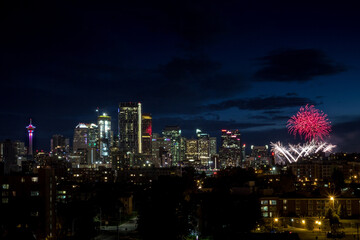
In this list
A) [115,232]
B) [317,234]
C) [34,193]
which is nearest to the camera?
[317,234]

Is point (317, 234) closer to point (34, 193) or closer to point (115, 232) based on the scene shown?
point (115, 232)

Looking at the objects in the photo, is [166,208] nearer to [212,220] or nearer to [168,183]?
[212,220]

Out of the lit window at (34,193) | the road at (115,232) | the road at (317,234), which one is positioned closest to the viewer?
the road at (317,234)

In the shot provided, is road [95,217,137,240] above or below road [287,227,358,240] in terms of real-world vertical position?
below

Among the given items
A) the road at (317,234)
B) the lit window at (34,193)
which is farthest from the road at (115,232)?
the road at (317,234)

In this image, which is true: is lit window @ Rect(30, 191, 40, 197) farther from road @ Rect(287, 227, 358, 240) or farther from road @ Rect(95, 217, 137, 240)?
road @ Rect(287, 227, 358, 240)

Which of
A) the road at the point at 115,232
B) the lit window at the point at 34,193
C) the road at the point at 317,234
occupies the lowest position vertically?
the road at the point at 115,232

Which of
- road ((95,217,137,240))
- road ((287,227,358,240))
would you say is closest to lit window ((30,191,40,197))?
road ((95,217,137,240))

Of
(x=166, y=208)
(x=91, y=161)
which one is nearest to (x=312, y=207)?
(x=166, y=208)

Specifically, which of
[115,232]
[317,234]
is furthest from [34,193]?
[317,234]

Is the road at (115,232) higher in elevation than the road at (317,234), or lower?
lower

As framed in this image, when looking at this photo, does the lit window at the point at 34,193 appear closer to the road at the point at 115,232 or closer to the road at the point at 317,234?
the road at the point at 115,232
